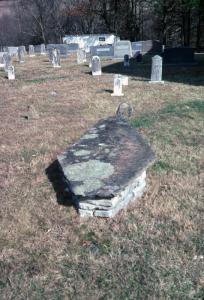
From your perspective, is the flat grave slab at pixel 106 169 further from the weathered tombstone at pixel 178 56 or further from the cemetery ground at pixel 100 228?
the weathered tombstone at pixel 178 56

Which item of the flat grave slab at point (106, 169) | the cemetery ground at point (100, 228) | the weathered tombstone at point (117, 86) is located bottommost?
the cemetery ground at point (100, 228)

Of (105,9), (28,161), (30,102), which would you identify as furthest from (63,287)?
(105,9)

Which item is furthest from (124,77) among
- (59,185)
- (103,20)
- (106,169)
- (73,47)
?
(103,20)

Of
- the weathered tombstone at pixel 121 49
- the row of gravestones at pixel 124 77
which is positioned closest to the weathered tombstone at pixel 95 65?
the row of gravestones at pixel 124 77

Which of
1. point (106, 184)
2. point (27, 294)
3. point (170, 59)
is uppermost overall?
point (170, 59)

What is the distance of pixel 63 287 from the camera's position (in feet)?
10.8

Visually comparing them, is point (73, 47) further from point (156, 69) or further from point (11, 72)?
point (156, 69)

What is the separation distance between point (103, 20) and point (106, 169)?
140ft

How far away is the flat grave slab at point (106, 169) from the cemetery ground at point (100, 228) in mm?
174

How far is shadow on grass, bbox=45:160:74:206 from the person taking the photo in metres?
4.78

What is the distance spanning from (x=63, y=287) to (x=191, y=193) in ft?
7.97

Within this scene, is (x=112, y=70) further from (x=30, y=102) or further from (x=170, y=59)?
(x=30, y=102)

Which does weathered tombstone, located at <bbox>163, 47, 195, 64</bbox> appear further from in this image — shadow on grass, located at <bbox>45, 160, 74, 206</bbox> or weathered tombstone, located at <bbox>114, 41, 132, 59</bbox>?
shadow on grass, located at <bbox>45, 160, 74, 206</bbox>

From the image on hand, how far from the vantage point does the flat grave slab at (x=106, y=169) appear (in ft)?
13.8
